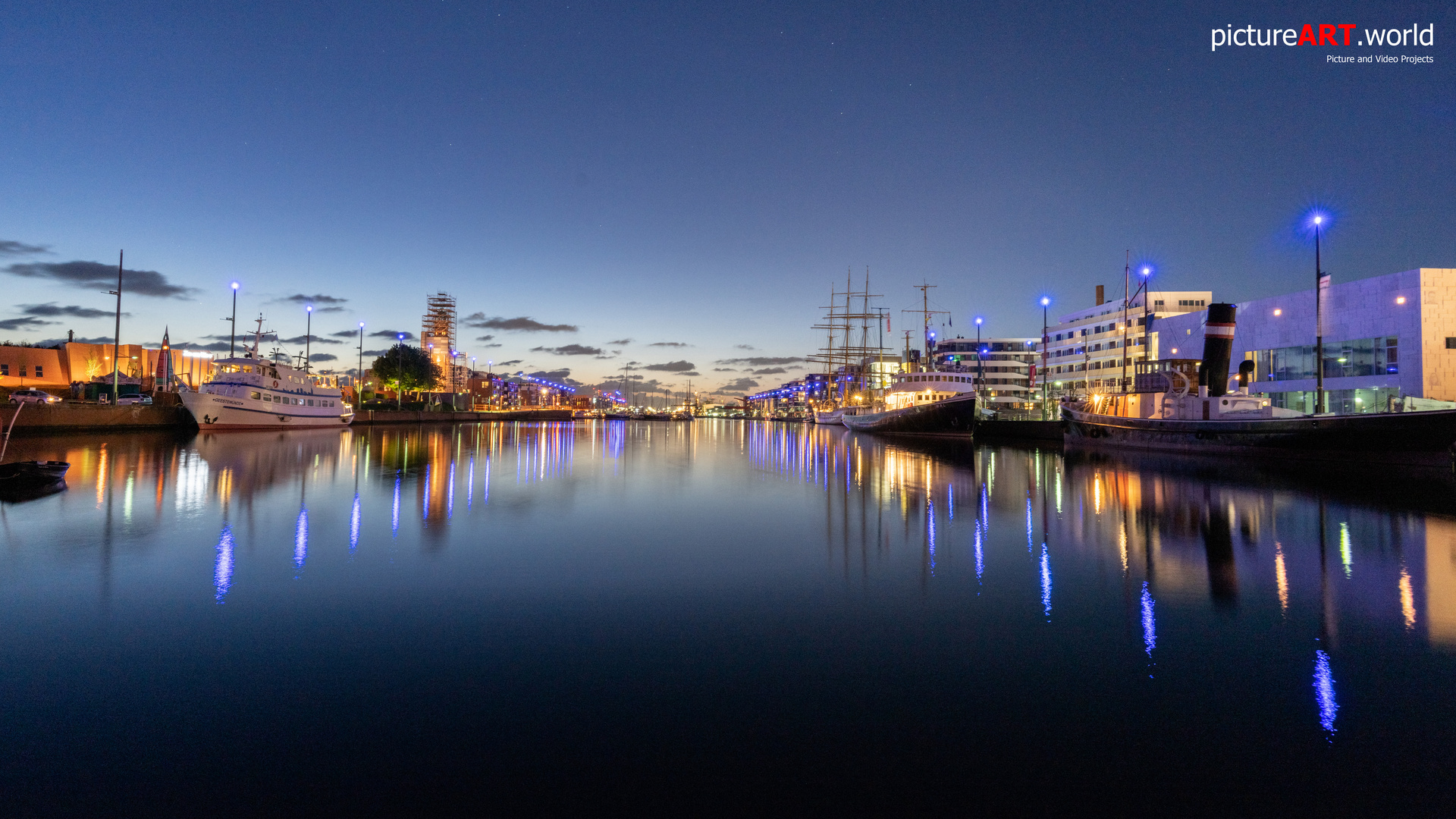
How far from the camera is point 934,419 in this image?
51750mm

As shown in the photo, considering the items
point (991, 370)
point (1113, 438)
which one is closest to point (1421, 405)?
point (1113, 438)

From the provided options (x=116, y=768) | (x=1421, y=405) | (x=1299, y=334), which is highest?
(x=1299, y=334)

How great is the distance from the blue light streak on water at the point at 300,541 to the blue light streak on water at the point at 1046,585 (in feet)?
29.2

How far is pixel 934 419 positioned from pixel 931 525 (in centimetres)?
4206

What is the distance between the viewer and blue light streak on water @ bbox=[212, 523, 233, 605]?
6973 millimetres

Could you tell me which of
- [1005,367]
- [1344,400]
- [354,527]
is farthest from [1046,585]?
[1005,367]

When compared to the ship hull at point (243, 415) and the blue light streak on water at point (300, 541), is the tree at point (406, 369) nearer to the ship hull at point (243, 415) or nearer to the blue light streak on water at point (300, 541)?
the ship hull at point (243, 415)

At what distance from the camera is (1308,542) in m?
10.4

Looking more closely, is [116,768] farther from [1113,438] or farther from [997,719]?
[1113,438]

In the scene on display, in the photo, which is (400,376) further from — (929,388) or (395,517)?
(395,517)

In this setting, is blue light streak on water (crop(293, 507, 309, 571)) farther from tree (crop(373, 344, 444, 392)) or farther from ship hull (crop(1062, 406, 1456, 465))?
tree (crop(373, 344, 444, 392))

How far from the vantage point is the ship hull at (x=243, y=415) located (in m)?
48.0

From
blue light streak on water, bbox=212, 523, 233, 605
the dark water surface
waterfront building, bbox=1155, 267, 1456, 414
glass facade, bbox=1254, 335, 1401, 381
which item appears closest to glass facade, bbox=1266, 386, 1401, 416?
waterfront building, bbox=1155, 267, 1456, 414

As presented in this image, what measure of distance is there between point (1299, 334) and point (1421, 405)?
12.9 m
